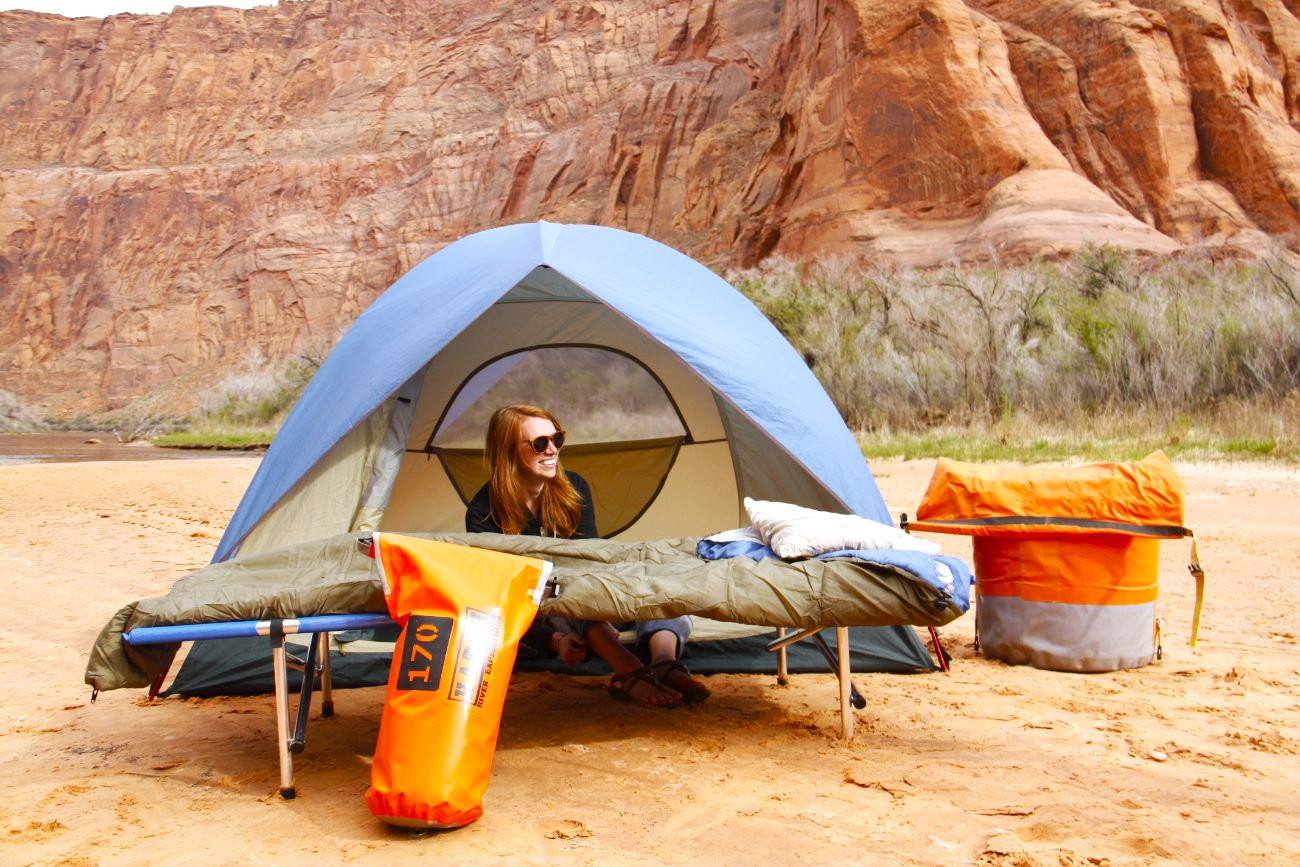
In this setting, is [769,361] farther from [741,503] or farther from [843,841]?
[843,841]

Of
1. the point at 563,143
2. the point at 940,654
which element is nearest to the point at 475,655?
the point at 940,654

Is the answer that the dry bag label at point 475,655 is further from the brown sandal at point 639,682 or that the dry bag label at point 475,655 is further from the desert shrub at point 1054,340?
the desert shrub at point 1054,340

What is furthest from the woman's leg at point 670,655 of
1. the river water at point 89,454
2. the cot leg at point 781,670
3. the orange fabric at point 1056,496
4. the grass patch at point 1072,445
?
the river water at point 89,454

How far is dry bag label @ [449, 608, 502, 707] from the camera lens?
94.1 inches

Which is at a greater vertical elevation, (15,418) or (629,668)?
(629,668)

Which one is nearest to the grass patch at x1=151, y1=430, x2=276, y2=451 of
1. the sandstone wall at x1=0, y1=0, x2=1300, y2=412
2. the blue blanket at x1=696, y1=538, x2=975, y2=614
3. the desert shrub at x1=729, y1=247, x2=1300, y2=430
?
the sandstone wall at x1=0, y1=0, x2=1300, y2=412

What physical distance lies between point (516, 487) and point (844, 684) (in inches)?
50.1

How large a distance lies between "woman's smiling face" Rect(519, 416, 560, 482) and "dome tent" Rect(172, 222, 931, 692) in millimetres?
458

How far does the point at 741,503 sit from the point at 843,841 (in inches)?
102

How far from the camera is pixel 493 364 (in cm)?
505

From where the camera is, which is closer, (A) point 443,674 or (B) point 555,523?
(A) point 443,674

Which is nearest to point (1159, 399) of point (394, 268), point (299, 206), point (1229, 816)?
point (1229, 816)

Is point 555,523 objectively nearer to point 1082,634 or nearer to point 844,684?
point 844,684

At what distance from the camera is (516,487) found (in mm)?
3598
